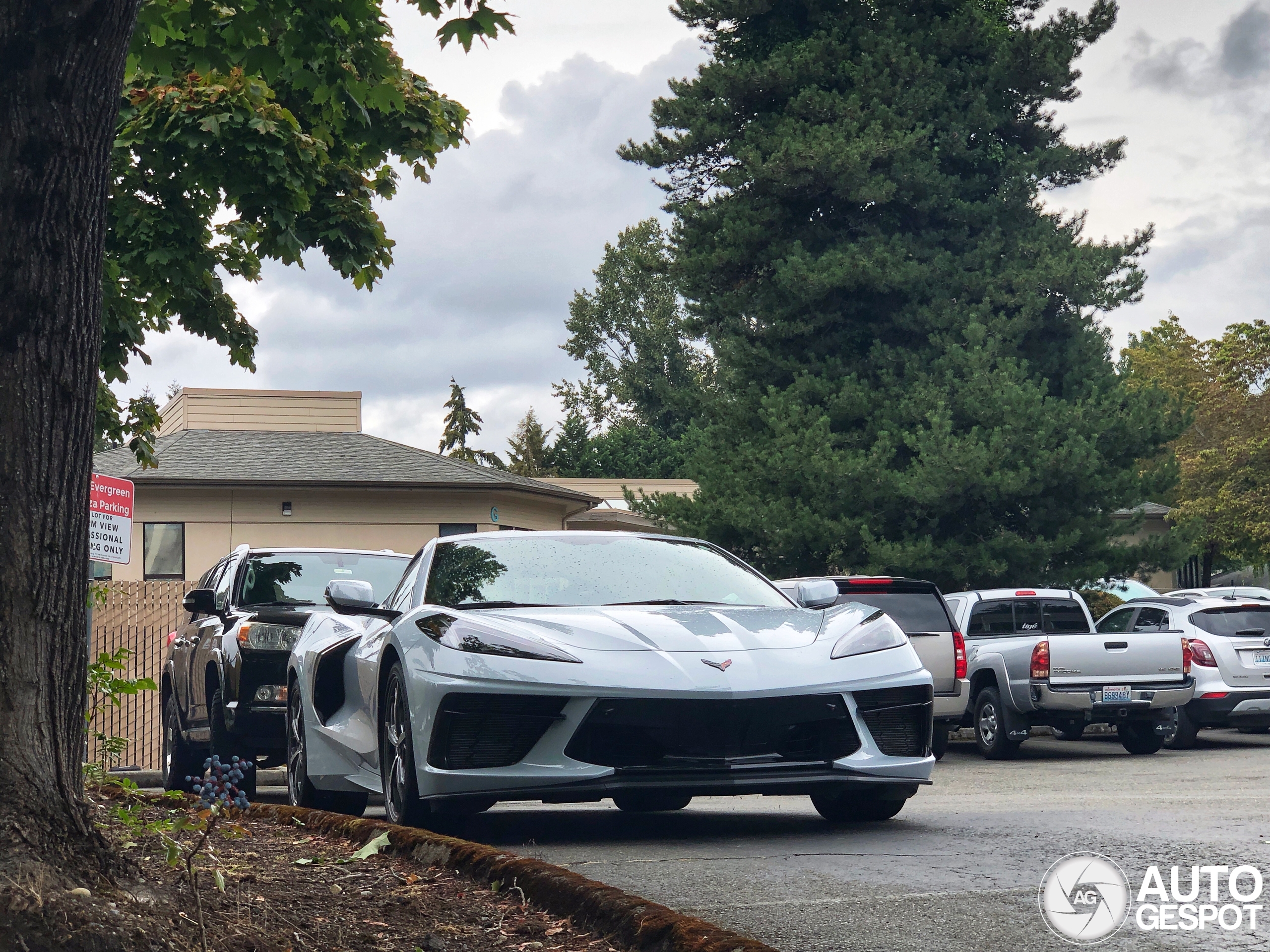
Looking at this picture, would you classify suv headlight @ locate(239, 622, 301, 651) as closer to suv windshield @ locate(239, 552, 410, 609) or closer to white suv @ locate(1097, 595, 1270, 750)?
suv windshield @ locate(239, 552, 410, 609)

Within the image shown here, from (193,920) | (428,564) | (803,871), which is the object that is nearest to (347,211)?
(428,564)

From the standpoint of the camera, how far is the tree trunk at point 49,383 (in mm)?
4008

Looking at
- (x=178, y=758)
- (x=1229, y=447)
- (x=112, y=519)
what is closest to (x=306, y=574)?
(x=178, y=758)

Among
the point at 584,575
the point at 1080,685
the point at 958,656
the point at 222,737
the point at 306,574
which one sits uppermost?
the point at 306,574

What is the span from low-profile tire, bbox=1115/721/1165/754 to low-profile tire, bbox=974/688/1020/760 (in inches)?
47.2

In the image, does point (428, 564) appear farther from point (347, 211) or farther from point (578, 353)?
point (578, 353)

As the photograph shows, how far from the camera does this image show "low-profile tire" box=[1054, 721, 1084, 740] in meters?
16.5

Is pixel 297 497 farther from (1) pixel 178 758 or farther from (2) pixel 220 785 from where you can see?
(2) pixel 220 785

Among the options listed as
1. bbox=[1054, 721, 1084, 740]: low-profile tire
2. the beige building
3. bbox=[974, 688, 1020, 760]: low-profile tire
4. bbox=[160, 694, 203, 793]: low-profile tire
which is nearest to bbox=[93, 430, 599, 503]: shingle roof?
the beige building

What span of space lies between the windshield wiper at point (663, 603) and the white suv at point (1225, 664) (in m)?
10.1

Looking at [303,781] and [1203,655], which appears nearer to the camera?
[303,781]

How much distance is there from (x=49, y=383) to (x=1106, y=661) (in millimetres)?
13684

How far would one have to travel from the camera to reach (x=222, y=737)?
11.6 meters

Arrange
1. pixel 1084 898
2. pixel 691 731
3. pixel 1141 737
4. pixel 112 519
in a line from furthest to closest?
pixel 1141 737 < pixel 112 519 < pixel 691 731 < pixel 1084 898
